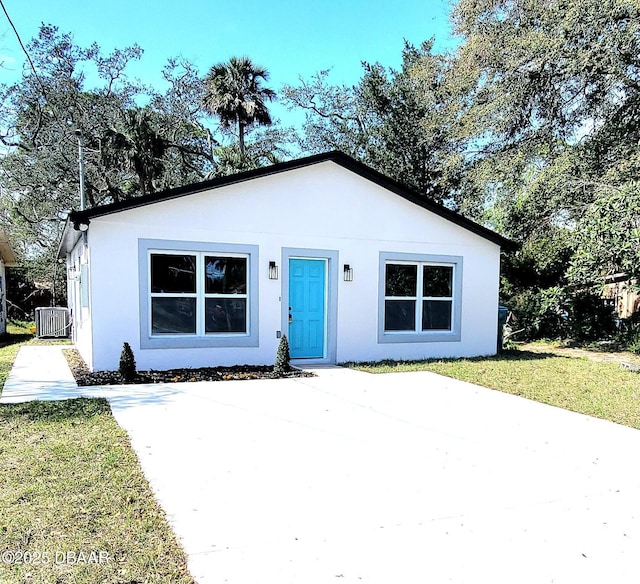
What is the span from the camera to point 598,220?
10977 millimetres

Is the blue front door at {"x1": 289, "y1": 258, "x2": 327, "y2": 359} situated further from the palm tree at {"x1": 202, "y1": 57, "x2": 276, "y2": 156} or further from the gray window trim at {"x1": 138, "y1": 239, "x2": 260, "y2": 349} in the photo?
the palm tree at {"x1": 202, "y1": 57, "x2": 276, "y2": 156}

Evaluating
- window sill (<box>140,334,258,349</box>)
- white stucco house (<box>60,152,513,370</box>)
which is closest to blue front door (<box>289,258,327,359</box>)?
Answer: white stucco house (<box>60,152,513,370</box>)

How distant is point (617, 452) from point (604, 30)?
11.5 metres

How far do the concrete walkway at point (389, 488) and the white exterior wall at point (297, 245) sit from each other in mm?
2232

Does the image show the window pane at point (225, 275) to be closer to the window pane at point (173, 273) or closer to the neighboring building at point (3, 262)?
the window pane at point (173, 273)

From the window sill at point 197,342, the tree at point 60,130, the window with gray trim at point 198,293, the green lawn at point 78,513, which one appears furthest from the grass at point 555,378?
the tree at point 60,130

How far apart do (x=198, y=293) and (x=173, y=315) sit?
0.59m

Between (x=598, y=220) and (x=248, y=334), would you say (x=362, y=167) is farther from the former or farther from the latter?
(x=598, y=220)

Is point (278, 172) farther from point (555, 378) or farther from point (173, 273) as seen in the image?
point (555, 378)

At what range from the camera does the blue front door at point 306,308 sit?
9.58m

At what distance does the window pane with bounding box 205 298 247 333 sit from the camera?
29.3ft

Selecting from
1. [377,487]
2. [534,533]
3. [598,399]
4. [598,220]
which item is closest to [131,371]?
[377,487]

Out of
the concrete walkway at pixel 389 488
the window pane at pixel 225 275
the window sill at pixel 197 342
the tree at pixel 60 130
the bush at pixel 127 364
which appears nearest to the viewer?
the concrete walkway at pixel 389 488

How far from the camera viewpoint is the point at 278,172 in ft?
30.0
